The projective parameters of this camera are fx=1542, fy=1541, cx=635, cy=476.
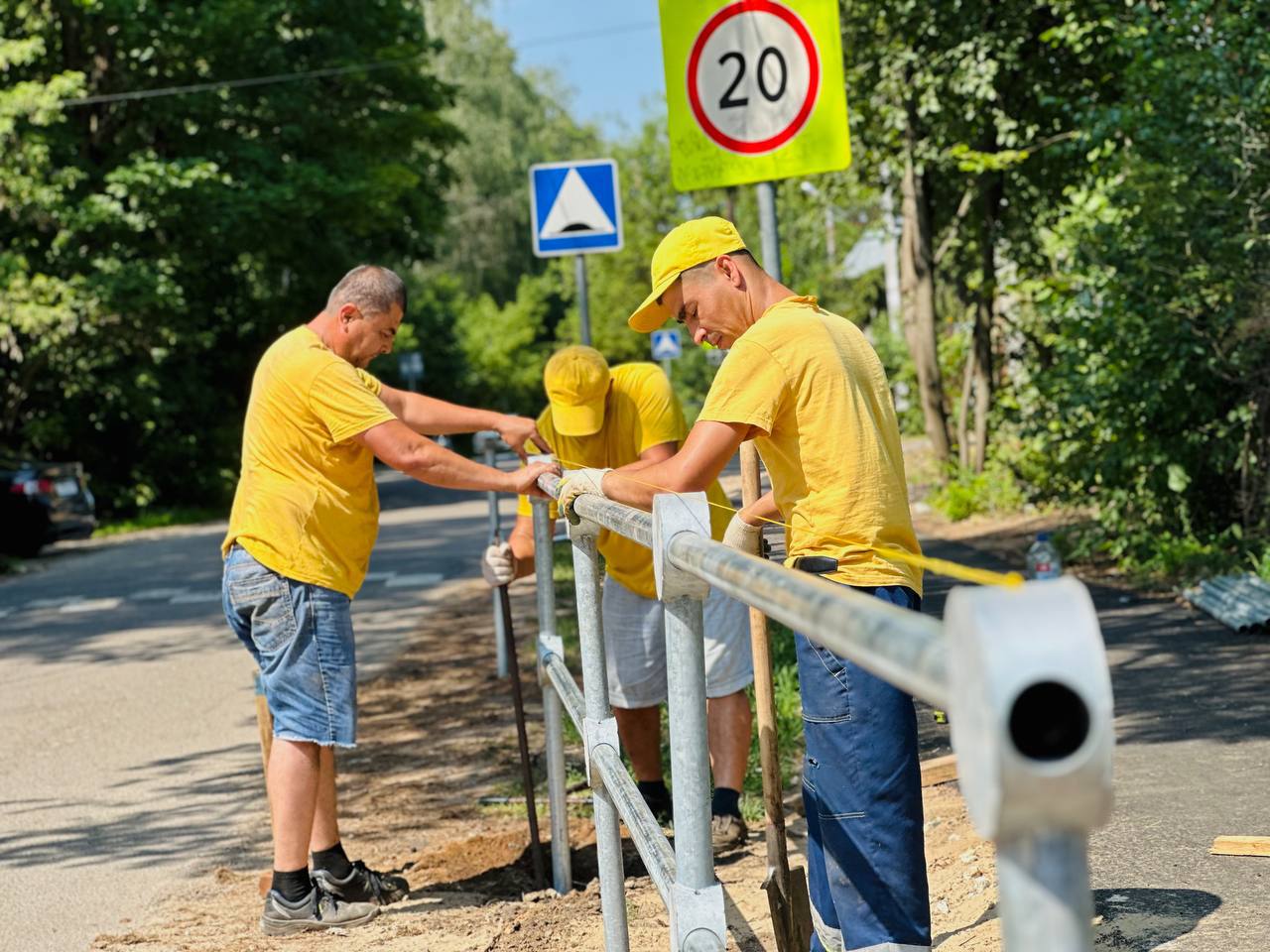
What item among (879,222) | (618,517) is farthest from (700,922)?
(879,222)

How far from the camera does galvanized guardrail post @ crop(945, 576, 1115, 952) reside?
960 mm

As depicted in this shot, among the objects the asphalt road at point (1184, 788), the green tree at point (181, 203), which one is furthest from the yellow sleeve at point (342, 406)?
the green tree at point (181, 203)

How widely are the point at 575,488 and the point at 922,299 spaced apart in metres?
14.3

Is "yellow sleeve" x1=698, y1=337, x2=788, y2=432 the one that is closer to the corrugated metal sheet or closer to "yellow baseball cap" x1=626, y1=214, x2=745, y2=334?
"yellow baseball cap" x1=626, y1=214, x2=745, y2=334

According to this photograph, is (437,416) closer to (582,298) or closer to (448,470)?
(448,470)

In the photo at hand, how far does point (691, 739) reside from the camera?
2.35 metres

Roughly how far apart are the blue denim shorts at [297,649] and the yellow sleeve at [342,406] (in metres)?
0.50

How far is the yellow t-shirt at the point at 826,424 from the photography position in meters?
3.31

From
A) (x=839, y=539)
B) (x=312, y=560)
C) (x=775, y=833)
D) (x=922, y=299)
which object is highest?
(x=922, y=299)

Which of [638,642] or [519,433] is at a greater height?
[519,433]

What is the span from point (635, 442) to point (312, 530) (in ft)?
4.29

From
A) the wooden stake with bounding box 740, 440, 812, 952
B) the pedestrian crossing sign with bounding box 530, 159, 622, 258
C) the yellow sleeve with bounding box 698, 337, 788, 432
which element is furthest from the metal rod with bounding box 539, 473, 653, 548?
the pedestrian crossing sign with bounding box 530, 159, 622, 258

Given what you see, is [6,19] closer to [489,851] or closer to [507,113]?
[489,851]

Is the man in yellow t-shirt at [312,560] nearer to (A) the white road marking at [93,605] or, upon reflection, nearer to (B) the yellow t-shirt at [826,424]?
(B) the yellow t-shirt at [826,424]
